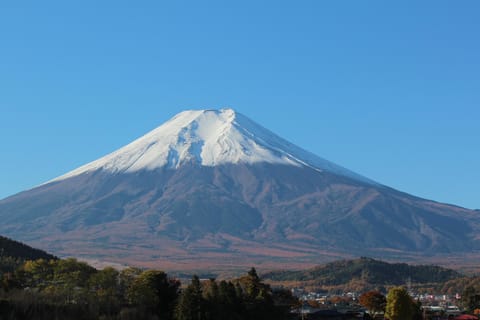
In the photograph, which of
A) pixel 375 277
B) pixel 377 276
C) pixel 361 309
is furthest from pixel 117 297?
pixel 377 276

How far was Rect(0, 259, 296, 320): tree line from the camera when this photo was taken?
2992 inches

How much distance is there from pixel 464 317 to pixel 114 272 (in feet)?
122

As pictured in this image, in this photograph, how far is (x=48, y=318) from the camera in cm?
7325

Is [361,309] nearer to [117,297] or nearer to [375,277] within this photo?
[117,297]

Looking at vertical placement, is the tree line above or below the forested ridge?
below

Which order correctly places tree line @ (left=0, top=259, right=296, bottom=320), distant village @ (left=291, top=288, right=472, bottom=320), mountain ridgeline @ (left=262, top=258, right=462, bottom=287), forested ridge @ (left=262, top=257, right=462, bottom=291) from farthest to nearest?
mountain ridgeline @ (left=262, top=258, right=462, bottom=287)
forested ridge @ (left=262, top=257, right=462, bottom=291)
distant village @ (left=291, top=288, right=472, bottom=320)
tree line @ (left=0, top=259, right=296, bottom=320)

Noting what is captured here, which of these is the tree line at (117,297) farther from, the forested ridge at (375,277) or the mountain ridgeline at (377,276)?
the mountain ridgeline at (377,276)

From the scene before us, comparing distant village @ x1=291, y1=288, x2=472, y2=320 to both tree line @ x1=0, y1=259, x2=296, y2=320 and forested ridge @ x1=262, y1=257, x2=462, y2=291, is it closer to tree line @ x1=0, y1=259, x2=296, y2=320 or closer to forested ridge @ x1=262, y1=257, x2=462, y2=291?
tree line @ x1=0, y1=259, x2=296, y2=320

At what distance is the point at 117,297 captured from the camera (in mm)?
86438

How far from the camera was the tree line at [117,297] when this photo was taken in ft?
249

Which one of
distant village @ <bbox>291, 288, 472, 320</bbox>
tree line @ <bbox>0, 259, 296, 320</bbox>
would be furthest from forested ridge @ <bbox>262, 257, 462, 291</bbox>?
tree line @ <bbox>0, 259, 296, 320</bbox>

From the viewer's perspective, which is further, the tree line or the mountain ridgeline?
the mountain ridgeline

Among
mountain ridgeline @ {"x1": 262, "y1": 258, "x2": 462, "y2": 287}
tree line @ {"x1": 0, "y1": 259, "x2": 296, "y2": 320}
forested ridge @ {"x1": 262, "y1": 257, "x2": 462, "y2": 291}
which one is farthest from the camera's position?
mountain ridgeline @ {"x1": 262, "y1": 258, "x2": 462, "y2": 287}

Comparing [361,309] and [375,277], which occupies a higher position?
[375,277]
